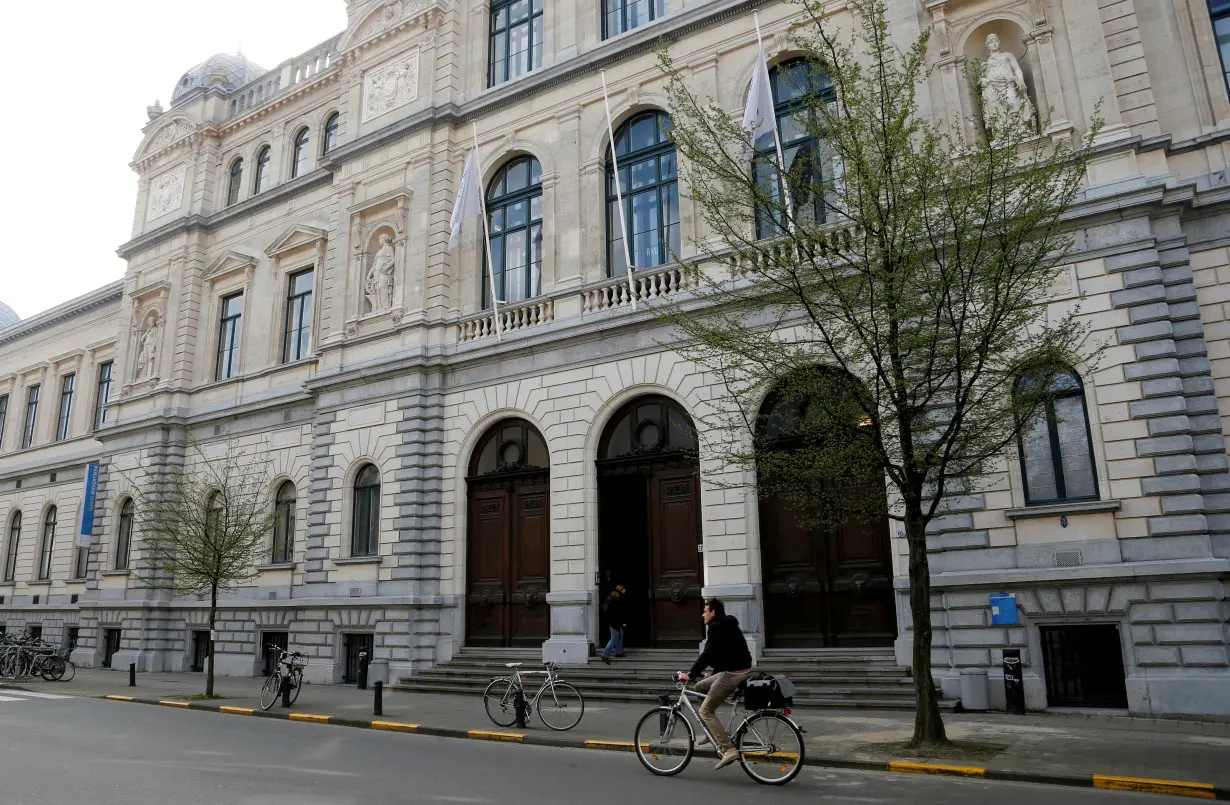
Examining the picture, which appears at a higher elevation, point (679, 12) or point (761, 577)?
point (679, 12)

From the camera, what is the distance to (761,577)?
18.4 meters

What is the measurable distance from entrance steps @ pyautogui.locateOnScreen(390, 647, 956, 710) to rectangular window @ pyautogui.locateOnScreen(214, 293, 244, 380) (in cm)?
1468

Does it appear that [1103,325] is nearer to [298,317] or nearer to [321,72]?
[298,317]

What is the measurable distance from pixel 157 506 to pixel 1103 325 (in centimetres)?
2599

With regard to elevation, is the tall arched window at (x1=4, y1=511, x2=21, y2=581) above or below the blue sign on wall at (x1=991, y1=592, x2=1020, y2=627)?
above

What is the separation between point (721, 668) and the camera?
34.8 feet

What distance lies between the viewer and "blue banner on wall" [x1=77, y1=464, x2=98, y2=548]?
3167 centimetres

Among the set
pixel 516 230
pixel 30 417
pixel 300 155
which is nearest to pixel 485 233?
pixel 516 230

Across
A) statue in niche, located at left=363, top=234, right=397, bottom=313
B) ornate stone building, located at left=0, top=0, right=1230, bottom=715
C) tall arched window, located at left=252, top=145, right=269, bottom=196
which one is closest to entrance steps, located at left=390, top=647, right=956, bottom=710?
ornate stone building, located at left=0, top=0, right=1230, bottom=715

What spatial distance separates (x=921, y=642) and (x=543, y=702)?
6.12m

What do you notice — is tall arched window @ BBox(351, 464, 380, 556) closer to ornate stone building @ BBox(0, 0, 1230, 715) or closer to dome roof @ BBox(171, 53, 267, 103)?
ornate stone building @ BBox(0, 0, 1230, 715)

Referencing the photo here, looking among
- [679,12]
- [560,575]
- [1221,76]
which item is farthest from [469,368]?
[1221,76]

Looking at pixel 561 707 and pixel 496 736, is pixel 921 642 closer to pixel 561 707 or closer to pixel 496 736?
pixel 561 707

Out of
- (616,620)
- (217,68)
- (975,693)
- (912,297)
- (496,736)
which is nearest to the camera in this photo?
(912,297)
